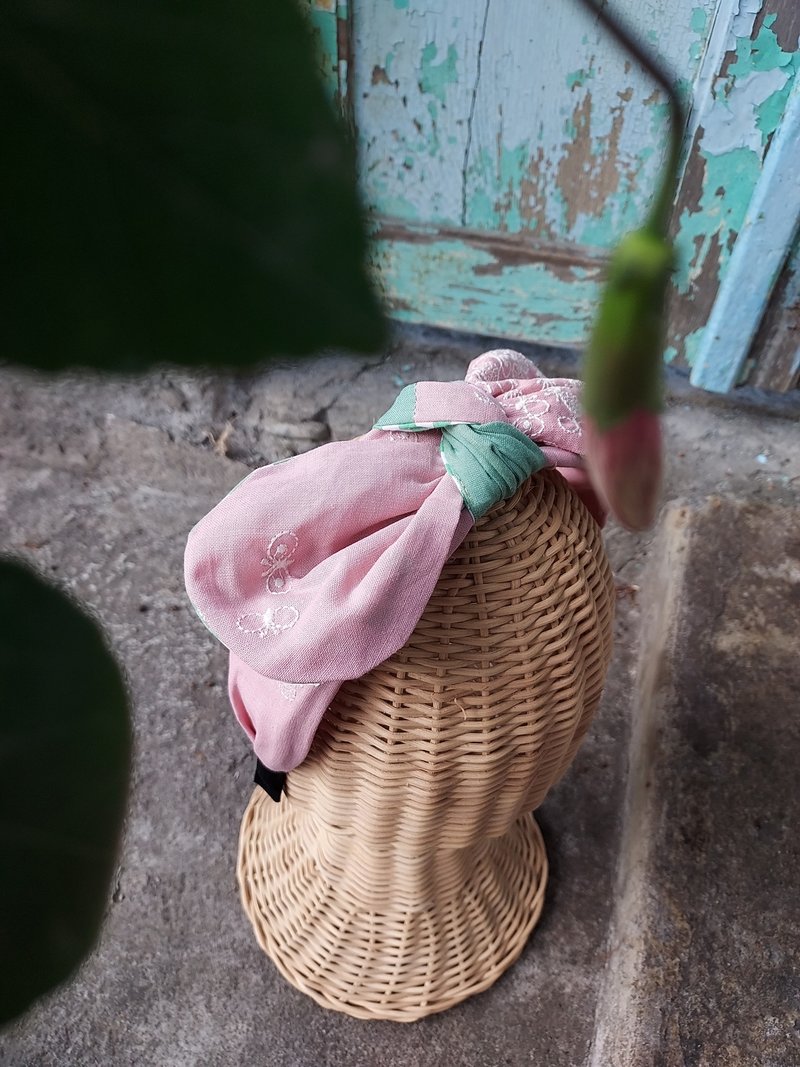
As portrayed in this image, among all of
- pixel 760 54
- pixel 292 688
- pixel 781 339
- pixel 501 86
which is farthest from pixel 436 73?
pixel 781 339

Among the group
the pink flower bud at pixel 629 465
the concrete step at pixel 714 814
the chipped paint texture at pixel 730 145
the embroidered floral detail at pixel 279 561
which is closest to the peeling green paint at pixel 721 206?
the chipped paint texture at pixel 730 145

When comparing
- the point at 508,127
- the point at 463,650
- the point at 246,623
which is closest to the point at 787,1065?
the point at 463,650

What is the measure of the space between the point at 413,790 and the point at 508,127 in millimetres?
474

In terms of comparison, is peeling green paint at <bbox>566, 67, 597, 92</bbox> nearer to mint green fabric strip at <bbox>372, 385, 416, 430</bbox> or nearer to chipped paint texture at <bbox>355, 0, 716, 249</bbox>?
chipped paint texture at <bbox>355, 0, 716, 249</bbox>

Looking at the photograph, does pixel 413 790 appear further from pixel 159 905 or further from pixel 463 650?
pixel 159 905

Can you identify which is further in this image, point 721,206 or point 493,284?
point 493,284

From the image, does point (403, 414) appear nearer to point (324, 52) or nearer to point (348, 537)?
point (348, 537)

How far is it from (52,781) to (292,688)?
420mm

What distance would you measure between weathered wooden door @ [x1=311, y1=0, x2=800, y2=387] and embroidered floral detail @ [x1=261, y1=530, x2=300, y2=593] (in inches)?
7.8

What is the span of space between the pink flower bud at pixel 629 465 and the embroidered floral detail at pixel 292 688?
423 mm

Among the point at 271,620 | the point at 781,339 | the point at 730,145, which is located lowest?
the point at 781,339

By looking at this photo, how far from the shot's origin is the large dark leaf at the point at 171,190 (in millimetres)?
94

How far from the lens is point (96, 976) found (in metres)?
0.97

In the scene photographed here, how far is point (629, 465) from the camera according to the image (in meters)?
0.16
